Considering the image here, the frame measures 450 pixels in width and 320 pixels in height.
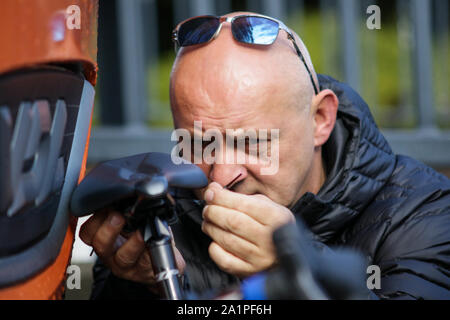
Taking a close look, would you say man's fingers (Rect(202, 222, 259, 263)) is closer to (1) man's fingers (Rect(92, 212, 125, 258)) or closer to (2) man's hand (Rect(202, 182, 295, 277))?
(2) man's hand (Rect(202, 182, 295, 277))

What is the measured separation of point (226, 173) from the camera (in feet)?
A: 4.43

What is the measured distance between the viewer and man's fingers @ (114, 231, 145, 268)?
104cm

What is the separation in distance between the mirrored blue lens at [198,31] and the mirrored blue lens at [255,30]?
52 millimetres

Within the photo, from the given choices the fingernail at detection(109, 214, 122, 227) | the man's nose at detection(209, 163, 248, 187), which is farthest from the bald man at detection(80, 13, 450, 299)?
the fingernail at detection(109, 214, 122, 227)

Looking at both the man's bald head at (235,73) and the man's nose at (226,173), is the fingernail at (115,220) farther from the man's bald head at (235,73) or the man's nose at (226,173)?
the man's bald head at (235,73)

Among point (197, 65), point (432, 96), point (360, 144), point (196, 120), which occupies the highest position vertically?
point (197, 65)

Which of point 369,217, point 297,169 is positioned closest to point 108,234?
point 297,169

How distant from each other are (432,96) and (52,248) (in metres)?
3.95

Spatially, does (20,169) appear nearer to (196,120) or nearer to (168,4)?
(196,120)

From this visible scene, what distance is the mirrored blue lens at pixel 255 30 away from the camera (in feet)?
4.71

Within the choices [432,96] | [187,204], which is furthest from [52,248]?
[432,96]

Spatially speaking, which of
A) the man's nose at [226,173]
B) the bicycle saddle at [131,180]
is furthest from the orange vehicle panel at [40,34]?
the man's nose at [226,173]

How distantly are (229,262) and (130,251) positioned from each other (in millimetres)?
170
